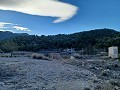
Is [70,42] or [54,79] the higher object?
[70,42]

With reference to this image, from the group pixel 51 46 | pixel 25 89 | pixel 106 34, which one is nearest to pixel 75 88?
pixel 25 89

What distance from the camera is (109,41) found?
86.9 meters

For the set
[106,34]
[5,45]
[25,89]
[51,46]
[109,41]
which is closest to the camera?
[25,89]

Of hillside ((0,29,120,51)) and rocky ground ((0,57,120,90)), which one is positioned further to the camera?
hillside ((0,29,120,51))

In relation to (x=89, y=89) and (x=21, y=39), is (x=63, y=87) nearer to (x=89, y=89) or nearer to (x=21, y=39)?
(x=89, y=89)

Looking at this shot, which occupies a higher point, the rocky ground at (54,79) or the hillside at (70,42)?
the hillside at (70,42)

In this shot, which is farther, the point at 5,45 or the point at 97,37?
the point at 97,37

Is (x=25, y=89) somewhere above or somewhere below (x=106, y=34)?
below

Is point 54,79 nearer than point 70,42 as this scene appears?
Yes

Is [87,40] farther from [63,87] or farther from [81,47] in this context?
[63,87]

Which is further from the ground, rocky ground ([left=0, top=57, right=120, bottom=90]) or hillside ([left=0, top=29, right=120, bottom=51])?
hillside ([left=0, top=29, right=120, bottom=51])

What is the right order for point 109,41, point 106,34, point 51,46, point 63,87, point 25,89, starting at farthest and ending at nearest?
point 106,34, point 51,46, point 109,41, point 63,87, point 25,89

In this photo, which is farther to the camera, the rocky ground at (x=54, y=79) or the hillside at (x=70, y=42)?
the hillside at (x=70, y=42)

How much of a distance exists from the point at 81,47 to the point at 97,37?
7.20 meters
